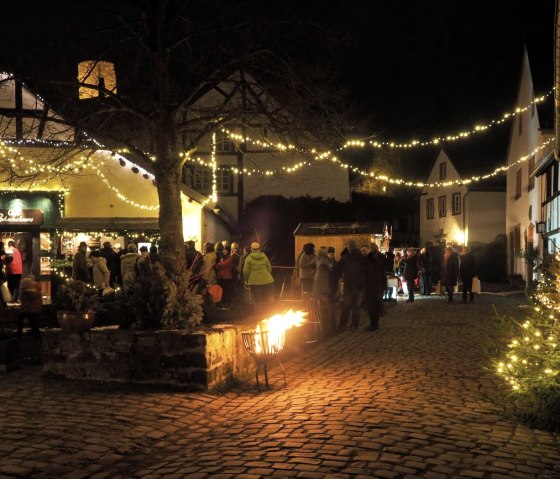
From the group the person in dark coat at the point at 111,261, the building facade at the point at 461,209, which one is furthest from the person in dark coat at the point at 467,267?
the building facade at the point at 461,209

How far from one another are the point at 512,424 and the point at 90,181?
19.6m

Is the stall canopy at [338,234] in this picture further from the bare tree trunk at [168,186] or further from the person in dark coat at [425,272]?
the bare tree trunk at [168,186]

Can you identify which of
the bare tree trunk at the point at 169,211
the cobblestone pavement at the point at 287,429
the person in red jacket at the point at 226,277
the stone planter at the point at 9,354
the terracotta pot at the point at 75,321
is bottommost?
the cobblestone pavement at the point at 287,429

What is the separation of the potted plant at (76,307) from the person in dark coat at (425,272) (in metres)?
17.8

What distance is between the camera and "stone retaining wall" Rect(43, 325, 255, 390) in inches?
332

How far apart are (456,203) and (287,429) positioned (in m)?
39.9

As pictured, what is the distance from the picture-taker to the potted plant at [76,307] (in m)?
8.83

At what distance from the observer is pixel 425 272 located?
26047mm

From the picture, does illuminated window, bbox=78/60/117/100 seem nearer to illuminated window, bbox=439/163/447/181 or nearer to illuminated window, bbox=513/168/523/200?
illuminated window, bbox=513/168/523/200

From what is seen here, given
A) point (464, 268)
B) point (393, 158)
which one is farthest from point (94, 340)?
point (393, 158)

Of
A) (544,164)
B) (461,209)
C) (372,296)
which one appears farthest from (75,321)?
(461,209)

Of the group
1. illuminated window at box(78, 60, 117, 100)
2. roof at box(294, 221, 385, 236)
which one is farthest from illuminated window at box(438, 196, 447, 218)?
illuminated window at box(78, 60, 117, 100)

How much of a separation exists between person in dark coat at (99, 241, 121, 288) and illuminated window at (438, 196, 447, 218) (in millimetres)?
32121

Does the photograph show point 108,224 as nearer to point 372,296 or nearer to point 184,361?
point 372,296
